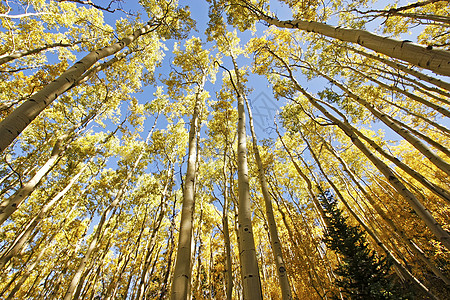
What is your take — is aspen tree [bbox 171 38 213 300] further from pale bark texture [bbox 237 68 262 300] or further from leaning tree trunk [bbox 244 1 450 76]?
leaning tree trunk [bbox 244 1 450 76]

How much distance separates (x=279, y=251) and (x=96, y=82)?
9365mm

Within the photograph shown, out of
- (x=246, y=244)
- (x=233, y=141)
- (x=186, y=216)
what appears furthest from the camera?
(x=233, y=141)

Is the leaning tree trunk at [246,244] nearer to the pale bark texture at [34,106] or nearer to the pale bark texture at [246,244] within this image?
the pale bark texture at [246,244]

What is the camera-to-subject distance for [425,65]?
179cm

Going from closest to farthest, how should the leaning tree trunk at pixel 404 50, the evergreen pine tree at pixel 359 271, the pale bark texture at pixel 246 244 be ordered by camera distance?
the leaning tree trunk at pixel 404 50, the pale bark texture at pixel 246 244, the evergreen pine tree at pixel 359 271

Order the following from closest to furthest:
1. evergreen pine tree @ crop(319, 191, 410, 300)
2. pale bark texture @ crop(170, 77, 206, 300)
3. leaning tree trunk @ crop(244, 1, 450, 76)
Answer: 1. leaning tree trunk @ crop(244, 1, 450, 76)
2. pale bark texture @ crop(170, 77, 206, 300)
3. evergreen pine tree @ crop(319, 191, 410, 300)

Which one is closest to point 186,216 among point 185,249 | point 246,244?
point 185,249

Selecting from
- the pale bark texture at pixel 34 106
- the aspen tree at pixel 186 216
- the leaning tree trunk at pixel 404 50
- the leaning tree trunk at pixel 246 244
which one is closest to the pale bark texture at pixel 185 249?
the aspen tree at pixel 186 216

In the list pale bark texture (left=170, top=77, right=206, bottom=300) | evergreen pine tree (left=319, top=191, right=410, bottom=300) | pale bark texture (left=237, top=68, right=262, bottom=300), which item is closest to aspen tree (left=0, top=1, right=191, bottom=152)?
pale bark texture (left=170, top=77, right=206, bottom=300)

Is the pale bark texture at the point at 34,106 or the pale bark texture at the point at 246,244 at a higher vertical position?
the pale bark texture at the point at 34,106

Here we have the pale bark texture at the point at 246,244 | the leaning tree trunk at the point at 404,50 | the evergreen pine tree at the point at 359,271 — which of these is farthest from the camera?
the evergreen pine tree at the point at 359,271

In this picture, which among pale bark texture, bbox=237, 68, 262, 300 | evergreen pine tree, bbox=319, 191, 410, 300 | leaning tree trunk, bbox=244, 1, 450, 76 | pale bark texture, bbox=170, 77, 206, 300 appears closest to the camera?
leaning tree trunk, bbox=244, 1, 450, 76

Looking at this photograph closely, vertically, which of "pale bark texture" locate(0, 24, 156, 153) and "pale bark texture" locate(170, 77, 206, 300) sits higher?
"pale bark texture" locate(0, 24, 156, 153)

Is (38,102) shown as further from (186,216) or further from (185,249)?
(185,249)
